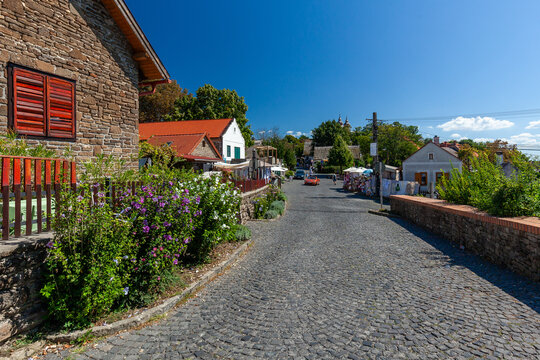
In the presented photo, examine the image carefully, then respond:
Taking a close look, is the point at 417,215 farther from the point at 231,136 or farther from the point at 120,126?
the point at 231,136

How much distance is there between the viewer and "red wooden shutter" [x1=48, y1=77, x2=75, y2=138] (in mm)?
7309

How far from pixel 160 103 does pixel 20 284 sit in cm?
4232

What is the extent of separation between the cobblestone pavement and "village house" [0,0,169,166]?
5411 millimetres

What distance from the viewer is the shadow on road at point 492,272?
4.49 meters

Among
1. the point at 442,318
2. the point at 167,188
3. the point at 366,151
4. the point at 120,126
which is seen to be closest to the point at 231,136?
the point at 120,126

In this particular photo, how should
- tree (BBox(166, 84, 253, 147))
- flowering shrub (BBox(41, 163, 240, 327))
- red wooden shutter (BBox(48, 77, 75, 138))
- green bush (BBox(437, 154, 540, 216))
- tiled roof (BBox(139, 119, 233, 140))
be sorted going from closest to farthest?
flowering shrub (BBox(41, 163, 240, 327)) < green bush (BBox(437, 154, 540, 216)) < red wooden shutter (BBox(48, 77, 75, 138)) < tiled roof (BBox(139, 119, 233, 140)) < tree (BBox(166, 84, 253, 147))

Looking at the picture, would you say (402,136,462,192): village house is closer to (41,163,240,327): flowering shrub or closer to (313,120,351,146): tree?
(41,163,240,327): flowering shrub

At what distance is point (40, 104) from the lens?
279 inches

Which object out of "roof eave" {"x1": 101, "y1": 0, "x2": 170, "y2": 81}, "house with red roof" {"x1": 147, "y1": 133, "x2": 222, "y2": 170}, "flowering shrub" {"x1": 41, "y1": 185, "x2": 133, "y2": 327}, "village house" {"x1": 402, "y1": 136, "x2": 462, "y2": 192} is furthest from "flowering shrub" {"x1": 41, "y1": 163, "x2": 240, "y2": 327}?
"village house" {"x1": 402, "y1": 136, "x2": 462, "y2": 192}

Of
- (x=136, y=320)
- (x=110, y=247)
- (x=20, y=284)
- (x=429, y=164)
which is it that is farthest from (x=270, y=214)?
(x=429, y=164)

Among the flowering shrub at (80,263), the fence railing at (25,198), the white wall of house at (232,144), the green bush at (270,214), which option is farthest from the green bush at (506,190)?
the white wall of house at (232,144)

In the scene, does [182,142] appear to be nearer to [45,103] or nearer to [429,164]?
[45,103]

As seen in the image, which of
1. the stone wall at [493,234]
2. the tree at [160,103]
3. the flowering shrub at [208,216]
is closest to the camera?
the stone wall at [493,234]

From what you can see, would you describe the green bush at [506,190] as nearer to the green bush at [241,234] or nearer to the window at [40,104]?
the green bush at [241,234]
